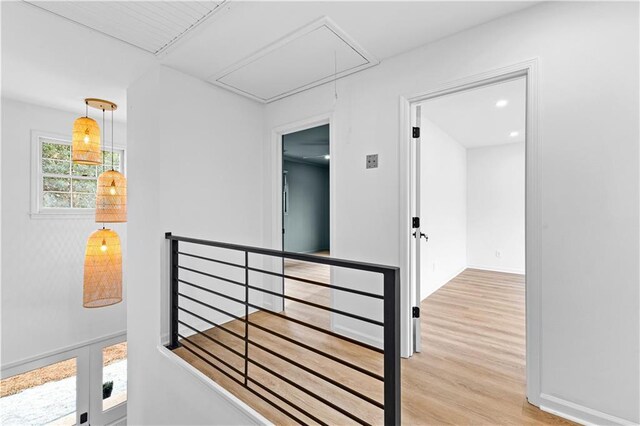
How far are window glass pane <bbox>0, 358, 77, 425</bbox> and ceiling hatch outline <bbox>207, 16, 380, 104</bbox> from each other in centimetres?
432

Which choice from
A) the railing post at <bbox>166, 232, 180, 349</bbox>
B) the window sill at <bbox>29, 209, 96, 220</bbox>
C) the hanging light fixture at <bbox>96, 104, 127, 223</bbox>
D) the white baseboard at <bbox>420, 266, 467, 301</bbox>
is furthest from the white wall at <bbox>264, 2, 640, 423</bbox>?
the window sill at <bbox>29, 209, 96, 220</bbox>

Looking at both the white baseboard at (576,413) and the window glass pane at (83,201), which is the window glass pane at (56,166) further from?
the white baseboard at (576,413)

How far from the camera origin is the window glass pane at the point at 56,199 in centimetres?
375

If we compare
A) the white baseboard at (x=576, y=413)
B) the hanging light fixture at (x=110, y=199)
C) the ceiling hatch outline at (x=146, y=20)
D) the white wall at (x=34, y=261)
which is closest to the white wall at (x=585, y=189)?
the white baseboard at (x=576, y=413)

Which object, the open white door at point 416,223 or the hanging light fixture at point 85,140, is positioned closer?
the open white door at point 416,223

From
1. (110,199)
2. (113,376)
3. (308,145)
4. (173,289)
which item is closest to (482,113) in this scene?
(308,145)

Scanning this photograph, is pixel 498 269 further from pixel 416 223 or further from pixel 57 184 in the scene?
pixel 57 184

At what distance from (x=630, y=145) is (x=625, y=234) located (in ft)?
1.49

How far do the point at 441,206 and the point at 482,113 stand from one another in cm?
143

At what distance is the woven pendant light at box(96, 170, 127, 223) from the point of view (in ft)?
9.97

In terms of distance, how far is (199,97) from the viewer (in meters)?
2.76

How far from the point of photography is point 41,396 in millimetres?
3902

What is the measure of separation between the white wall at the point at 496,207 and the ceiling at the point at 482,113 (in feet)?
1.41

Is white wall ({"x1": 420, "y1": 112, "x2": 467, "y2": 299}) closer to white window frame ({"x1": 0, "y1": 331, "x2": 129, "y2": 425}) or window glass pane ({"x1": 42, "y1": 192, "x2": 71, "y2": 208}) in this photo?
white window frame ({"x1": 0, "y1": 331, "x2": 129, "y2": 425})
